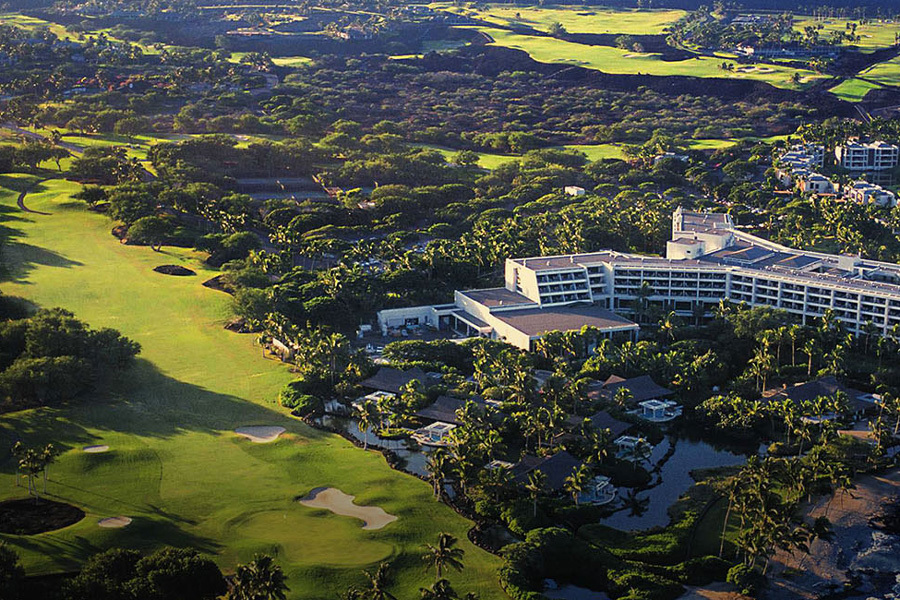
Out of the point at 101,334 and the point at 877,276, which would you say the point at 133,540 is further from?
the point at 877,276

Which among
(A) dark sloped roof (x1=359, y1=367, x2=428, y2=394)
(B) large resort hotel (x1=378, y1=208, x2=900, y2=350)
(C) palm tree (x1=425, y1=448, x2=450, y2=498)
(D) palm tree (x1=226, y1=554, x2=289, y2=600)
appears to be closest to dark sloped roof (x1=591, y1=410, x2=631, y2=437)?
(C) palm tree (x1=425, y1=448, x2=450, y2=498)

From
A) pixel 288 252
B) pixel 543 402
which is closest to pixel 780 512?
pixel 543 402

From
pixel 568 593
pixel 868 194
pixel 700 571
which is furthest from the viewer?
pixel 868 194

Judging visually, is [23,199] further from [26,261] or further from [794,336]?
[794,336]

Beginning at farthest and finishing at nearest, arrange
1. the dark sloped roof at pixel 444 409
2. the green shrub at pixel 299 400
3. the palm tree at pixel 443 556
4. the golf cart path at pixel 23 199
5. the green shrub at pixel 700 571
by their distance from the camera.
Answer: the golf cart path at pixel 23 199
the green shrub at pixel 299 400
the dark sloped roof at pixel 444 409
the green shrub at pixel 700 571
the palm tree at pixel 443 556

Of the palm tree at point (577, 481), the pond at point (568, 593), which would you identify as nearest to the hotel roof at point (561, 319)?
the palm tree at point (577, 481)

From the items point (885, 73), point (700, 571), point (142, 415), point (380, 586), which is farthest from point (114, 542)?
point (885, 73)

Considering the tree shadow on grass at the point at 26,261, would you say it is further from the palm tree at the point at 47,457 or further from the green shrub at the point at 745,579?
the green shrub at the point at 745,579
